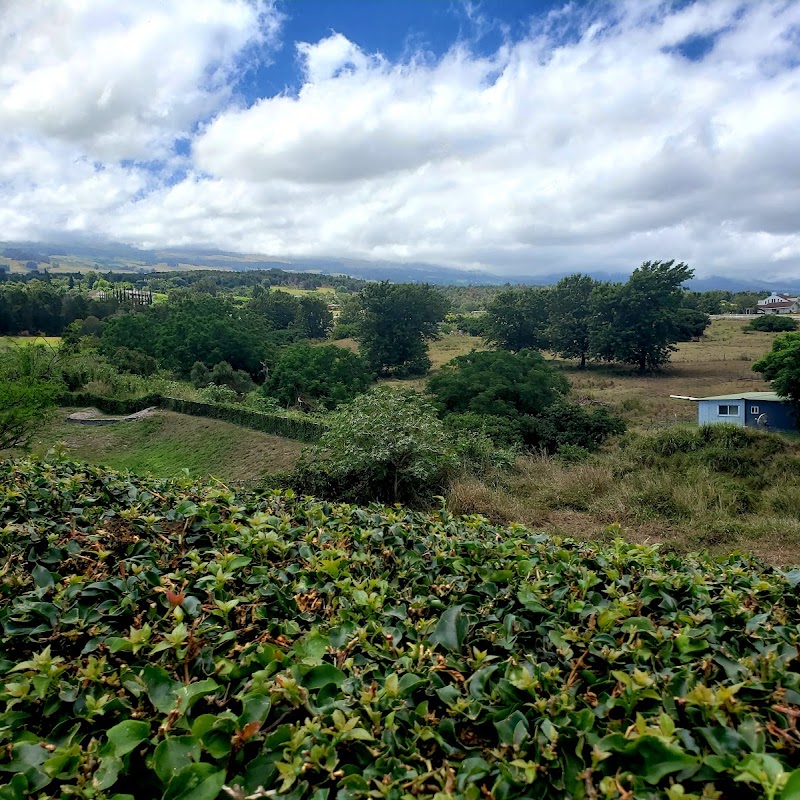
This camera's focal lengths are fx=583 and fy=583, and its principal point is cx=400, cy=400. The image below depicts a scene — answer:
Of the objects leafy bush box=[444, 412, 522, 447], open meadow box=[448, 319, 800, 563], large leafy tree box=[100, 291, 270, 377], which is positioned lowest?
leafy bush box=[444, 412, 522, 447]

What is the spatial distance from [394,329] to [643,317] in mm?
16608

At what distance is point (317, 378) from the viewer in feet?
88.0

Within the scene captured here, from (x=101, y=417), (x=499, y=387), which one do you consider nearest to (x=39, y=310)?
(x=101, y=417)

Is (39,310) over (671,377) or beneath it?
over

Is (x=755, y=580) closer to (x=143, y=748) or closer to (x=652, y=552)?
(x=652, y=552)

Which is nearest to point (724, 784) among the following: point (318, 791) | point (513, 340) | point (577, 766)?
point (577, 766)

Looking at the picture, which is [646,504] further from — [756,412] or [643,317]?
[643,317]

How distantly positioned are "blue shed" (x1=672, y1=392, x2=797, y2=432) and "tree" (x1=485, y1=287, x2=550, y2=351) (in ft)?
67.6

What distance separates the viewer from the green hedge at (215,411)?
16.5 metres

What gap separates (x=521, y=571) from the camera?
77.5 inches

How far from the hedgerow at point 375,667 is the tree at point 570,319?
40.8 meters

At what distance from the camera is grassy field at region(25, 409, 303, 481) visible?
15562 millimetres

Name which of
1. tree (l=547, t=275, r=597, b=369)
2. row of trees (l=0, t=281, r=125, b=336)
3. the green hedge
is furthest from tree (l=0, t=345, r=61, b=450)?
tree (l=547, t=275, r=597, b=369)

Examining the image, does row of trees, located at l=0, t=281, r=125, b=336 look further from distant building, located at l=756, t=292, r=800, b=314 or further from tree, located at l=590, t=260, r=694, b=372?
distant building, located at l=756, t=292, r=800, b=314
